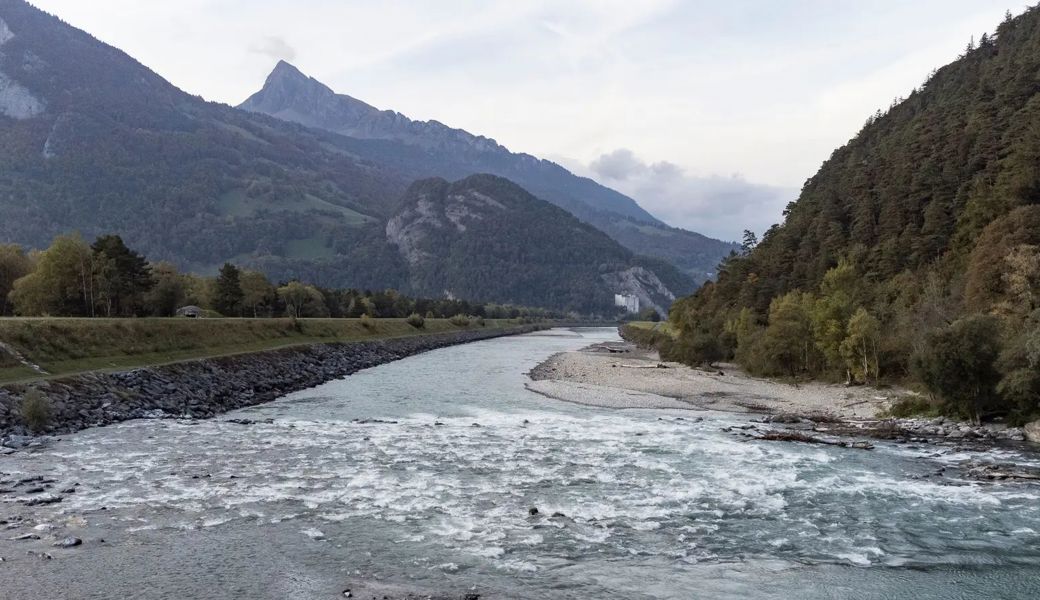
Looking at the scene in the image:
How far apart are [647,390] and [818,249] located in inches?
2049

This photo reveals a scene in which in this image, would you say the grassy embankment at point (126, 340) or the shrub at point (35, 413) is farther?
the grassy embankment at point (126, 340)

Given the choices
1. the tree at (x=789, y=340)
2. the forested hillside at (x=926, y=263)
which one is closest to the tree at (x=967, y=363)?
the forested hillside at (x=926, y=263)

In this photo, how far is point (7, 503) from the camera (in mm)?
20781

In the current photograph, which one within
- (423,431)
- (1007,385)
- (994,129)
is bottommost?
(423,431)

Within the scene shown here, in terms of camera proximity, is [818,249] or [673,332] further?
[673,332]

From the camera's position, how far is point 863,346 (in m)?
56.0

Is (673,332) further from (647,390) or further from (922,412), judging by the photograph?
(922,412)

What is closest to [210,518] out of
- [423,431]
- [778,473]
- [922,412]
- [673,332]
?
[423,431]

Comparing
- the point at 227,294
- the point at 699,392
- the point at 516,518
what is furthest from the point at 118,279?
the point at 516,518

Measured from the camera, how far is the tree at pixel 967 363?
116 feet

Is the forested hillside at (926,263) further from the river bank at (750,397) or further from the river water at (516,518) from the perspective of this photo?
the river water at (516,518)

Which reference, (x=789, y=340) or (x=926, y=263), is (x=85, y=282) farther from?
(x=926, y=263)

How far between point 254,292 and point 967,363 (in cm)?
10259

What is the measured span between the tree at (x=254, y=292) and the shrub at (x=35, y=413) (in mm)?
73426
